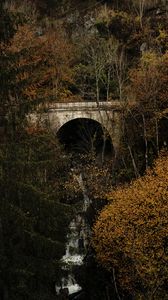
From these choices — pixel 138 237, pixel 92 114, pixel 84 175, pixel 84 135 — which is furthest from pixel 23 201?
pixel 84 135

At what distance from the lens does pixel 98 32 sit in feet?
173

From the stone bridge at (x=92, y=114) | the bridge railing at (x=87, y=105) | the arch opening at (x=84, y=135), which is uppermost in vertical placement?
the bridge railing at (x=87, y=105)

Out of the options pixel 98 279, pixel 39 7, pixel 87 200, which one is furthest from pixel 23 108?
pixel 39 7

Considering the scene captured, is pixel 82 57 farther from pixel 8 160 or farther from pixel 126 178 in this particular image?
pixel 8 160

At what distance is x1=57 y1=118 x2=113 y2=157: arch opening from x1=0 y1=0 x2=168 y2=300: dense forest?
174 mm

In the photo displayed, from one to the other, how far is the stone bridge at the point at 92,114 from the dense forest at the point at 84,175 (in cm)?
87

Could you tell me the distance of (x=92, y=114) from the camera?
39500 millimetres

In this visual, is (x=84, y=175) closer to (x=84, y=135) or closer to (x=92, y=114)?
(x=92, y=114)

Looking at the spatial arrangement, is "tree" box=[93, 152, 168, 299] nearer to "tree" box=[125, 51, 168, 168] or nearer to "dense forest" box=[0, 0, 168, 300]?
"dense forest" box=[0, 0, 168, 300]

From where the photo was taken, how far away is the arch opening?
40.6 metres

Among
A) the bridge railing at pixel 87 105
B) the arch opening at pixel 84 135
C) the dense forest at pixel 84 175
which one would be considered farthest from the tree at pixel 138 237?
the arch opening at pixel 84 135

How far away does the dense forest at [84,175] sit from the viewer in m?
18.1

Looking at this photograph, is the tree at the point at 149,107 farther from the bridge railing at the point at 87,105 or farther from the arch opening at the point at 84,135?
the arch opening at the point at 84,135

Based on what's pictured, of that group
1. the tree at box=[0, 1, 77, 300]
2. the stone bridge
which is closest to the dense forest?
the tree at box=[0, 1, 77, 300]
